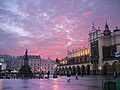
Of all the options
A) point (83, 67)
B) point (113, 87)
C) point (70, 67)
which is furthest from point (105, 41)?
point (113, 87)

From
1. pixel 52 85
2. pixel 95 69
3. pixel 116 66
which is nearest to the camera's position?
pixel 52 85

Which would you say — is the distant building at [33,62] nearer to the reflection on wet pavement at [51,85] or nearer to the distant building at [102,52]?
the distant building at [102,52]

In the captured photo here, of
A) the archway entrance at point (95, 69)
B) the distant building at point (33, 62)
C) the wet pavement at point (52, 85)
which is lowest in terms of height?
the wet pavement at point (52, 85)

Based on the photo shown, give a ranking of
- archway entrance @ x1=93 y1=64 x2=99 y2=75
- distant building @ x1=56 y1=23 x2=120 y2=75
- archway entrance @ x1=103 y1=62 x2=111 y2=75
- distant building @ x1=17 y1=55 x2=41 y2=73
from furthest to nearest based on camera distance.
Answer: distant building @ x1=17 y1=55 x2=41 y2=73 < archway entrance @ x1=93 y1=64 x2=99 y2=75 < archway entrance @ x1=103 y1=62 x2=111 y2=75 < distant building @ x1=56 y1=23 x2=120 y2=75

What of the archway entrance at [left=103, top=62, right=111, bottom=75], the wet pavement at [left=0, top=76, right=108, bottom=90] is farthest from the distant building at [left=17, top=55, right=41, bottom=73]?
the wet pavement at [left=0, top=76, right=108, bottom=90]

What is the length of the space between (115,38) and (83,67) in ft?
87.3

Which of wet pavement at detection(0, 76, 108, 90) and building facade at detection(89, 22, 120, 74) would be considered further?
building facade at detection(89, 22, 120, 74)

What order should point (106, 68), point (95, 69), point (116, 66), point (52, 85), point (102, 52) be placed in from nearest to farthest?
point (52, 85), point (116, 66), point (106, 68), point (102, 52), point (95, 69)

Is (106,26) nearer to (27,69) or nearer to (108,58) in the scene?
(108,58)

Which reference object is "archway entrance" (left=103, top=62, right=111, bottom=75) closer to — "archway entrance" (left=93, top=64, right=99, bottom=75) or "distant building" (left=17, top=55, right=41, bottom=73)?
"archway entrance" (left=93, top=64, right=99, bottom=75)

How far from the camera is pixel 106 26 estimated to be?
107m

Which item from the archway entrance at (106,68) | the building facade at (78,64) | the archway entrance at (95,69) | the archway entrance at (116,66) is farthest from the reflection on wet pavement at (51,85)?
the building facade at (78,64)

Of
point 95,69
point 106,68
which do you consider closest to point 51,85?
point 106,68

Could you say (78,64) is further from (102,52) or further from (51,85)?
(51,85)
